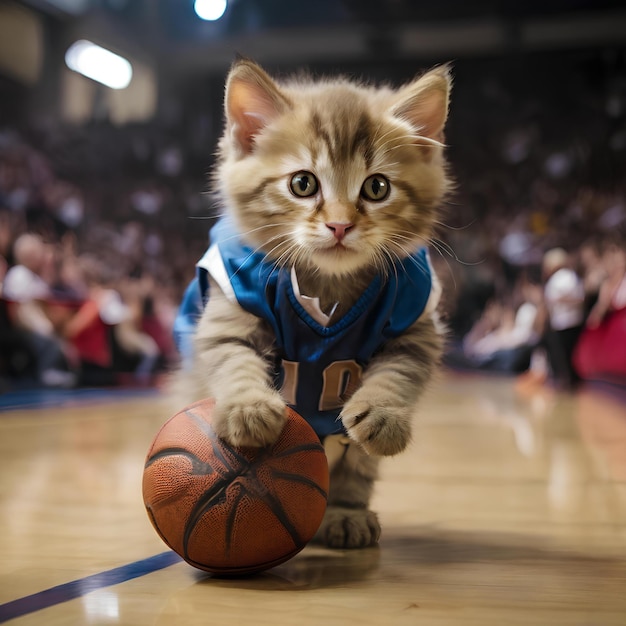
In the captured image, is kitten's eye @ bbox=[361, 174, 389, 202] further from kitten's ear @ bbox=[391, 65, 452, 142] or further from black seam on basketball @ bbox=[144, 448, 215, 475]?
black seam on basketball @ bbox=[144, 448, 215, 475]

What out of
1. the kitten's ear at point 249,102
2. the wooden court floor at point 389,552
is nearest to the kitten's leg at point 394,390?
the wooden court floor at point 389,552

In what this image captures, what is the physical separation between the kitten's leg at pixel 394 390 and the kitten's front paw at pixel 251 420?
0.40ft

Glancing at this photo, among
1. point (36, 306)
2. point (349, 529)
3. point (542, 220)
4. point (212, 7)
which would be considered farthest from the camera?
point (542, 220)

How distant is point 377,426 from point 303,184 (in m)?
0.45

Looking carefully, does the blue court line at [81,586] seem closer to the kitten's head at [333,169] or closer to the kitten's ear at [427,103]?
the kitten's head at [333,169]

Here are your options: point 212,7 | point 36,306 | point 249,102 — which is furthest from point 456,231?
A: point 249,102

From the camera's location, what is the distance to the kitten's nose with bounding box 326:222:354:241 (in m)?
1.33

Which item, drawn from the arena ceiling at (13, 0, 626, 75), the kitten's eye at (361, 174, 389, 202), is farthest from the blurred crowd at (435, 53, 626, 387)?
the kitten's eye at (361, 174, 389, 202)

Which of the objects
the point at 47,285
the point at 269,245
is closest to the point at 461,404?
the point at 47,285

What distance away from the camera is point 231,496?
1.22m

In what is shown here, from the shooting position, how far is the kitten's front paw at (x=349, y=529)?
1.55 metres

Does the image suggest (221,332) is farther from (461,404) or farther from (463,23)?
(463,23)

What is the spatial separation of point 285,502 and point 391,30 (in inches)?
203

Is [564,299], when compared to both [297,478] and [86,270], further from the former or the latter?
[297,478]
